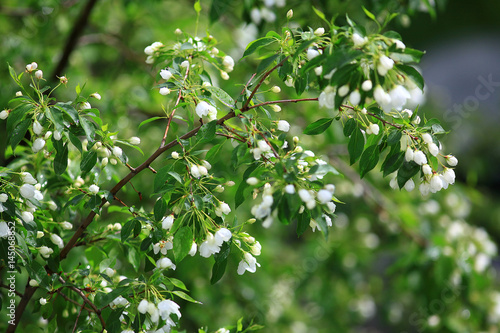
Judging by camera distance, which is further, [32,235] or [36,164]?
[36,164]

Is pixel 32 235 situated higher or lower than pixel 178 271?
higher

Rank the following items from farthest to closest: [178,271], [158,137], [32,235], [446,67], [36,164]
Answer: [446,67]
[158,137]
[178,271]
[36,164]
[32,235]

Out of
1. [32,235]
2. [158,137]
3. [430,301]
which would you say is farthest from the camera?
[158,137]

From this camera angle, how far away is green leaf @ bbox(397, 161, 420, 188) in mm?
1210

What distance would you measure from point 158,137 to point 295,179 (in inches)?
91.9

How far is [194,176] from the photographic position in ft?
3.77

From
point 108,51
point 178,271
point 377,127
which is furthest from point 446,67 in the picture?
point 377,127

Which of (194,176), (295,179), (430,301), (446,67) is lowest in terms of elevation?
(446,67)

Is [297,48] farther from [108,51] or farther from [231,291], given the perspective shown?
[108,51]

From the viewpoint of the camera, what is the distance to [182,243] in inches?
43.3

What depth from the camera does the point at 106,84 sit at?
327cm

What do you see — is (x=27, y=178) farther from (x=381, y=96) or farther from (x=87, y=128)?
(x=381, y=96)

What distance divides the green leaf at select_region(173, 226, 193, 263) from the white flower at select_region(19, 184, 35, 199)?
0.37 m

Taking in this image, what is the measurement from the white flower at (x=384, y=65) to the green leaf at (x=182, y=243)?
0.53m
